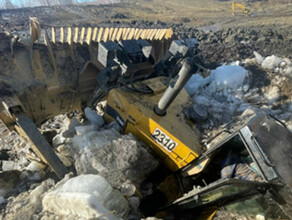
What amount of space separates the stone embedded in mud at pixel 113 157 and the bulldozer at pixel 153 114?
0.32 m

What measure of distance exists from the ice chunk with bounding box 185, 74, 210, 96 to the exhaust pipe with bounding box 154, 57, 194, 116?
198 centimetres

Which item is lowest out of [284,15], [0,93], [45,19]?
[45,19]

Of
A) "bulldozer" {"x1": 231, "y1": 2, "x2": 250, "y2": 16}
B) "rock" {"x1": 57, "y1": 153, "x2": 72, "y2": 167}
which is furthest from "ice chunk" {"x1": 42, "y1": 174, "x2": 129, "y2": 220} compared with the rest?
"bulldozer" {"x1": 231, "y1": 2, "x2": 250, "y2": 16}

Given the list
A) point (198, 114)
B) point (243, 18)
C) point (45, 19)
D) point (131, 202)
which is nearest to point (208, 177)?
point (198, 114)

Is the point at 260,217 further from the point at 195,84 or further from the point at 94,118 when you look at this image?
the point at 195,84

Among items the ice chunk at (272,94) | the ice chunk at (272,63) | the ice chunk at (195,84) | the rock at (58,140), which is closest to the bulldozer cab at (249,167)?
the ice chunk at (195,84)

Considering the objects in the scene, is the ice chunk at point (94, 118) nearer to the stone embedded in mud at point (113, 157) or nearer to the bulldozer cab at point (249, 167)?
the stone embedded in mud at point (113, 157)

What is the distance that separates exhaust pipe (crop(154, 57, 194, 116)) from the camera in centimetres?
301

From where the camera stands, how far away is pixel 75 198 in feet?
7.16

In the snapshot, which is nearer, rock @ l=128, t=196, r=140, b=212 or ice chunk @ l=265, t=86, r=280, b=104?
rock @ l=128, t=196, r=140, b=212

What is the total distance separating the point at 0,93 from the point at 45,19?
16233 millimetres

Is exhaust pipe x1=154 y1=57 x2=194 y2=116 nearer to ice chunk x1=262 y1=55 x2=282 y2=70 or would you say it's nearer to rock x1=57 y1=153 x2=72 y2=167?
rock x1=57 y1=153 x2=72 y2=167

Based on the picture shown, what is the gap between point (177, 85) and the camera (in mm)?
3248

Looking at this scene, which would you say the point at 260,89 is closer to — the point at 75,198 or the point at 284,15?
the point at 75,198
